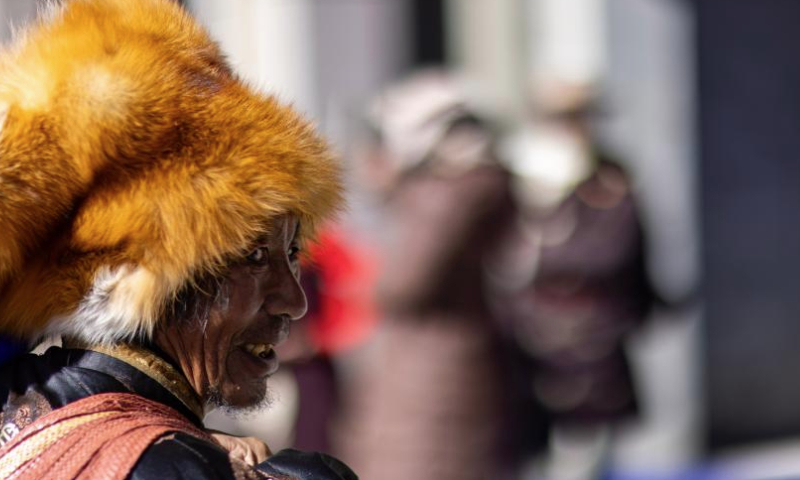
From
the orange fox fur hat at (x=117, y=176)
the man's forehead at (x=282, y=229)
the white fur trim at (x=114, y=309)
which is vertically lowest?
the white fur trim at (x=114, y=309)

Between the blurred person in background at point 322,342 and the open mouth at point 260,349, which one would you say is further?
the blurred person in background at point 322,342

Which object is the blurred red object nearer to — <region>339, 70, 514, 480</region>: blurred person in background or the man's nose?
<region>339, 70, 514, 480</region>: blurred person in background

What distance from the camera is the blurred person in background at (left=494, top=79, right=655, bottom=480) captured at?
5.26 meters

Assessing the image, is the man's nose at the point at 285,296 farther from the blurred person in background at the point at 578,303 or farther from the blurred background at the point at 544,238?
the blurred person in background at the point at 578,303

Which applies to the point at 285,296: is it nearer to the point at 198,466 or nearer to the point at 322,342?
the point at 198,466

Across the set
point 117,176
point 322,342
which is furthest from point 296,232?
point 322,342

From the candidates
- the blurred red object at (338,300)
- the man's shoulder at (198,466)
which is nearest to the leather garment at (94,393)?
the man's shoulder at (198,466)

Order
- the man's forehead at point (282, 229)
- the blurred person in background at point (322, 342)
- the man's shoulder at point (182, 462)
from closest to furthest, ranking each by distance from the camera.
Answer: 1. the man's shoulder at point (182, 462)
2. the man's forehead at point (282, 229)
3. the blurred person in background at point (322, 342)

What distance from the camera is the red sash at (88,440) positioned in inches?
65.8

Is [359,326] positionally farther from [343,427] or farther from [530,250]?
[530,250]

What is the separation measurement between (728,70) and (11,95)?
6612mm

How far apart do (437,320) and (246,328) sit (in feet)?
9.13

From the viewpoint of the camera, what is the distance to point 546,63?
8047mm

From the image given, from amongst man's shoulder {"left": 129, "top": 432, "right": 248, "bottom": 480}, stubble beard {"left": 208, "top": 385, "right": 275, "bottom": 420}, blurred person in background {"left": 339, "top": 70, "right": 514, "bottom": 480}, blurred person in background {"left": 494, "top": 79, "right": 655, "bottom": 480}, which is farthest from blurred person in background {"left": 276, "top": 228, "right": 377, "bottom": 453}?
man's shoulder {"left": 129, "top": 432, "right": 248, "bottom": 480}
